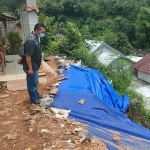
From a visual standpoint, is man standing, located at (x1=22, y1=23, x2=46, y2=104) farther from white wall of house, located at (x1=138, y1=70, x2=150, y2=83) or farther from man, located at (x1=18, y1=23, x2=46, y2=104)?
white wall of house, located at (x1=138, y1=70, x2=150, y2=83)

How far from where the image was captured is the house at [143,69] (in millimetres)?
16094

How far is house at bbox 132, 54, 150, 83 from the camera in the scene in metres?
16.1

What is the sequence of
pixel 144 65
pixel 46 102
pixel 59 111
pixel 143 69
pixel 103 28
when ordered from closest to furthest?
pixel 59 111
pixel 46 102
pixel 143 69
pixel 144 65
pixel 103 28

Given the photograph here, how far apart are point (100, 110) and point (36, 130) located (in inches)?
64.4

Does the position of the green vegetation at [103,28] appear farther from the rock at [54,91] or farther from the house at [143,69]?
the house at [143,69]

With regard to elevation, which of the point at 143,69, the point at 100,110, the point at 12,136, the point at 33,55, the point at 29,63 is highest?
the point at 33,55

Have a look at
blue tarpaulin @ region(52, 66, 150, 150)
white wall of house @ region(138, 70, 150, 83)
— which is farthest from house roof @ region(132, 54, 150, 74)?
blue tarpaulin @ region(52, 66, 150, 150)

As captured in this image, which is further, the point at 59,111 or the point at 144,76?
the point at 144,76

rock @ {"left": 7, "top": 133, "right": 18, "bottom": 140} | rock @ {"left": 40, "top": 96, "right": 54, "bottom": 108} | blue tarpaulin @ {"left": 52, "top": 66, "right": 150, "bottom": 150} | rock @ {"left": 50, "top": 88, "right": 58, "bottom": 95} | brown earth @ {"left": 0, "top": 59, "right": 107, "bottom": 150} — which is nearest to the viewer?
brown earth @ {"left": 0, "top": 59, "right": 107, "bottom": 150}

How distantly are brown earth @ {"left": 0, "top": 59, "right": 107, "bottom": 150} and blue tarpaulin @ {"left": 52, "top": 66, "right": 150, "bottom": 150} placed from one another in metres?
0.31

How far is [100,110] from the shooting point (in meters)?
Answer: 5.03

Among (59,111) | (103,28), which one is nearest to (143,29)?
(103,28)

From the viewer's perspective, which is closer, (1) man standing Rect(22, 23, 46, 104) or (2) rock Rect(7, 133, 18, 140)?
(2) rock Rect(7, 133, 18, 140)

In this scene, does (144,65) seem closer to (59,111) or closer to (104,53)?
(104,53)
